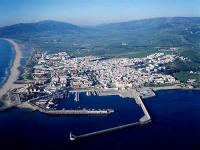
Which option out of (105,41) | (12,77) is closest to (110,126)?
(12,77)

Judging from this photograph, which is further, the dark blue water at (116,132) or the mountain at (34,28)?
the mountain at (34,28)

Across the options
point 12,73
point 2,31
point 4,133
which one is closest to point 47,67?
point 12,73

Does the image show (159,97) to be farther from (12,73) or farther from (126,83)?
(12,73)

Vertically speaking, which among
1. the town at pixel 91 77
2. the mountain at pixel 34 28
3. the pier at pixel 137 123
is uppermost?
the pier at pixel 137 123

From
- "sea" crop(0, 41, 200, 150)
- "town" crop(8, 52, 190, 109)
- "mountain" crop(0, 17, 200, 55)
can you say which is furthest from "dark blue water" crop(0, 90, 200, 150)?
"mountain" crop(0, 17, 200, 55)

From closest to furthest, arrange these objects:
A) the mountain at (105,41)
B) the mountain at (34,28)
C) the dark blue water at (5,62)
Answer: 1. the dark blue water at (5,62)
2. the mountain at (105,41)
3. the mountain at (34,28)

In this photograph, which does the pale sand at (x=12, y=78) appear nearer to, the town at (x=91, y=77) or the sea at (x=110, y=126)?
the town at (x=91, y=77)

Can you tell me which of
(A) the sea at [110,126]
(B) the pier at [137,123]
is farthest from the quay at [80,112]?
(B) the pier at [137,123]

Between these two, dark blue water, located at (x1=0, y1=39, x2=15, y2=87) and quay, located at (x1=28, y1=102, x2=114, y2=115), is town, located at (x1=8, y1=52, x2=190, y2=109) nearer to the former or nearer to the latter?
quay, located at (x1=28, y1=102, x2=114, y2=115)

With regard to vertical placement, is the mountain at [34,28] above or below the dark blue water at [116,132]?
below
